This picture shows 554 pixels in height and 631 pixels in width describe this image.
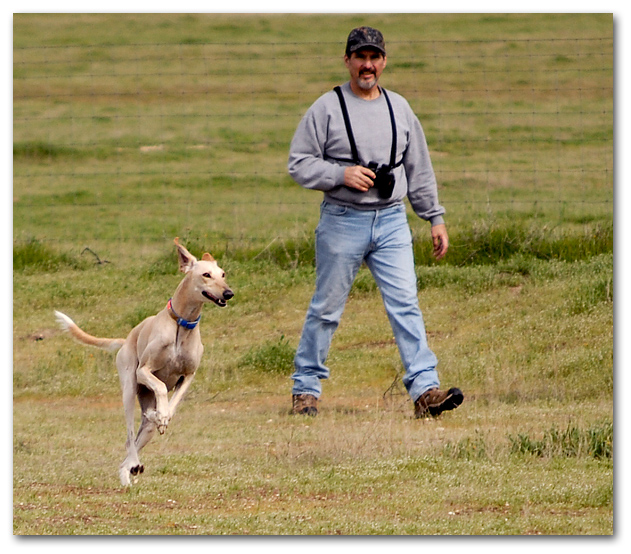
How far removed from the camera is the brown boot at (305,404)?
773 cm

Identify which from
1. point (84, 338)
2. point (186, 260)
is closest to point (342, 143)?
point (186, 260)

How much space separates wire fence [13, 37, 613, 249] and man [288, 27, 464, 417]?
13.8ft

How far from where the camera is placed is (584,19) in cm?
1647

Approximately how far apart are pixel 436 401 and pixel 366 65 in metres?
2.17

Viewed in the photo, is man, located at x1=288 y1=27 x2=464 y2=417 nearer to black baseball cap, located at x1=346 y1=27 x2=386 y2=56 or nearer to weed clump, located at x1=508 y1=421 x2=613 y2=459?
black baseball cap, located at x1=346 y1=27 x2=386 y2=56

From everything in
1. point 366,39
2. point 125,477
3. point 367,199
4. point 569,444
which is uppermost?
point 366,39

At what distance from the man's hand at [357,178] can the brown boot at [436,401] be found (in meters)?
Answer: 1.40

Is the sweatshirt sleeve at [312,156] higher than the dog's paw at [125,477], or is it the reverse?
the sweatshirt sleeve at [312,156]

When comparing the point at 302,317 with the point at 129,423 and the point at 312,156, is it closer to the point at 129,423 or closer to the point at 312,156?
the point at 312,156

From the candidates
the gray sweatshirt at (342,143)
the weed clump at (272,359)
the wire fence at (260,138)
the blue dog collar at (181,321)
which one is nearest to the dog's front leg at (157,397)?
the blue dog collar at (181,321)

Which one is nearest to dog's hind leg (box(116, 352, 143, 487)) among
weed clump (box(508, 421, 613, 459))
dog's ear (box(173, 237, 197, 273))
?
dog's ear (box(173, 237, 197, 273))

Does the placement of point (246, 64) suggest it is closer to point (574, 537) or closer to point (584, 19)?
point (584, 19)

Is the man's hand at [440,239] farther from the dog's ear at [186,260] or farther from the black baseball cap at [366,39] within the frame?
the dog's ear at [186,260]

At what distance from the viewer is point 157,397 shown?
575 cm
